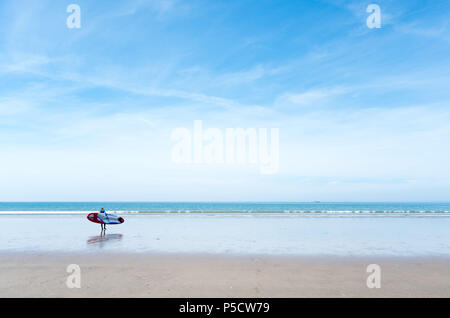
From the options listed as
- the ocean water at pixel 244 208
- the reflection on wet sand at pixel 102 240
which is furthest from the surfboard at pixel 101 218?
the ocean water at pixel 244 208

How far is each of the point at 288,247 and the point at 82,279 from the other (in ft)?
28.6

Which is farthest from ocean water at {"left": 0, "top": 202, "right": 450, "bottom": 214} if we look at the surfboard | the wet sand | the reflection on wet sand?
the wet sand

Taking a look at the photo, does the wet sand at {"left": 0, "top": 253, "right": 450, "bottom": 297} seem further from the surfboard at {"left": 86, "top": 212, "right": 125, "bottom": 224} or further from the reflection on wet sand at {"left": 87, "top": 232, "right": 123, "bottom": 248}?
the surfboard at {"left": 86, "top": 212, "right": 125, "bottom": 224}

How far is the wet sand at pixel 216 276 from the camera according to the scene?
271 inches

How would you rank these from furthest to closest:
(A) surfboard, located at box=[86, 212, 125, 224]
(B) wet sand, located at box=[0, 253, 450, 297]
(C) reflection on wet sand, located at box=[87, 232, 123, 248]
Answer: (A) surfboard, located at box=[86, 212, 125, 224]
(C) reflection on wet sand, located at box=[87, 232, 123, 248]
(B) wet sand, located at box=[0, 253, 450, 297]

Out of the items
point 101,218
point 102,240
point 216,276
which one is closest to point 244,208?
point 101,218

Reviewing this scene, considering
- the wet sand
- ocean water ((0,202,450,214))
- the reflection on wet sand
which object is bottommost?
ocean water ((0,202,450,214))

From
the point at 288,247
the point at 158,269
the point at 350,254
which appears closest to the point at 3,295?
the point at 158,269

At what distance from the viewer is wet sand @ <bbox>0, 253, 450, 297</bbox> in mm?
6871

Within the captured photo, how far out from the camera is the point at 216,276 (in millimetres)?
8242

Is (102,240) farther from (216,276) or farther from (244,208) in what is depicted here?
(244,208)
